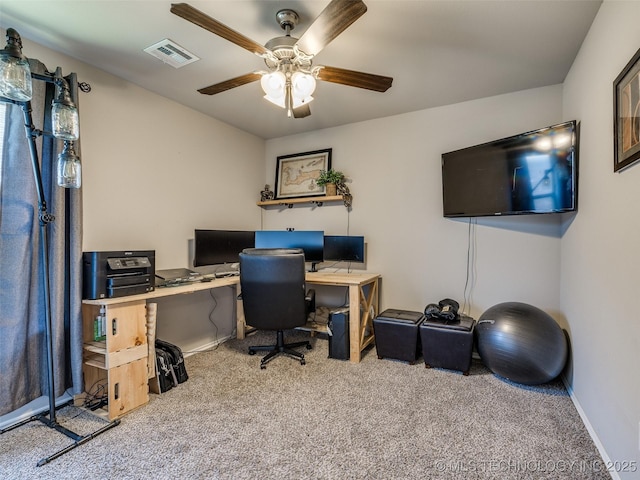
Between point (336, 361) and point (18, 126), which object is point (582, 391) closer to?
point (336, 361)

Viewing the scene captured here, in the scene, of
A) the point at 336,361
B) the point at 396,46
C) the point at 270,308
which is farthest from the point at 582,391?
the point at 396,46

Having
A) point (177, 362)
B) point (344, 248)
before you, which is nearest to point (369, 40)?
point (344, 248)

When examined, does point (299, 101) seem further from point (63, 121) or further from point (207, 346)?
point (207, 346)

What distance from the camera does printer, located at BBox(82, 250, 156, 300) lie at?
79.0 inches

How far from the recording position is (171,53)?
2.18 m

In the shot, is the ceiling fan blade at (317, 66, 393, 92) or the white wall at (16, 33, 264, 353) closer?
the ceiling fan blade at (317, 66, 393, 92)

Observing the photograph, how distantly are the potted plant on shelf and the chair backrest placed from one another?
4.06 ft

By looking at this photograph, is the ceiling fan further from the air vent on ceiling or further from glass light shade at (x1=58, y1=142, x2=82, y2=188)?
glass light shade at (x1=58, y1=142, x2=82, y2=188)

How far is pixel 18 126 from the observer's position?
1.88m

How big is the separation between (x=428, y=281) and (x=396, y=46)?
2168mm

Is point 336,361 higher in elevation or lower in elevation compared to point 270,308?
lower

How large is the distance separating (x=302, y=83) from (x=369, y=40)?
2.09 ft

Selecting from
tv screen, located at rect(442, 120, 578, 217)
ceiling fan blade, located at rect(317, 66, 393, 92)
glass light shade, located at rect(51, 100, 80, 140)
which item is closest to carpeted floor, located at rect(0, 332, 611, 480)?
tv screen, located at rect(442, 120, 578, 217)

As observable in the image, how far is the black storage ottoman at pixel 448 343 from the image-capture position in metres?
2.49
